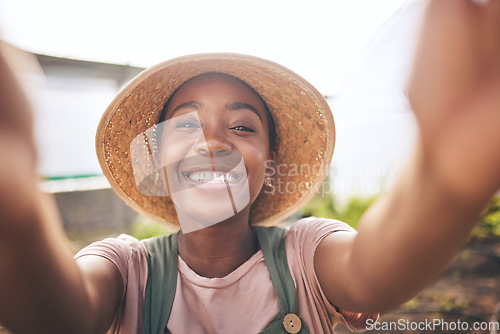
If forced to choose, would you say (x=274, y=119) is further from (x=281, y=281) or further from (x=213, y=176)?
(x=281, y=281)

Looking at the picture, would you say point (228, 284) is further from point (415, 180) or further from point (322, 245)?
point (415, 180)

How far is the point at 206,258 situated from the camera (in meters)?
1.25

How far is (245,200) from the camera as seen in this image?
3.96 ft

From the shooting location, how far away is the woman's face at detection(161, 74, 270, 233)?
1.14 meters

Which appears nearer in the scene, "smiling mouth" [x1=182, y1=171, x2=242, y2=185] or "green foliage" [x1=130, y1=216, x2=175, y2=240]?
"smiling mouth" [x1=182, y1=171, x2=242, y2=185]

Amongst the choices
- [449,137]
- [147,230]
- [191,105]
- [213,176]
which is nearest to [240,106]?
[191,105]

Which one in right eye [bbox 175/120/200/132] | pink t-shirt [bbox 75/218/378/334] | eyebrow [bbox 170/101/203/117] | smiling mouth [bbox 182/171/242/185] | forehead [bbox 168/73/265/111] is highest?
forehead [bbox 168/73/265/111]

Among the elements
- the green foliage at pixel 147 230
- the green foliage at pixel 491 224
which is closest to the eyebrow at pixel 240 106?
the green foliage at pixel 147 230

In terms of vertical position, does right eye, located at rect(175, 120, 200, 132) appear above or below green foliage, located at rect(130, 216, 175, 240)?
above

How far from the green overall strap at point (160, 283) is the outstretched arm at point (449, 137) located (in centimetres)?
78

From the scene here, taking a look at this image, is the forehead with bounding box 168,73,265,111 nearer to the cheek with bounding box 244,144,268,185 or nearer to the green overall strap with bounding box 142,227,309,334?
the cheek with bounding box 244,144,268,185

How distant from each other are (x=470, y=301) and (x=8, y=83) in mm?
3581

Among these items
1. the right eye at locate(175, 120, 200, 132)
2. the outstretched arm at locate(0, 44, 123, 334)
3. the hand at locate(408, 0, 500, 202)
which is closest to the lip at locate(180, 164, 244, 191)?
the right eye at locate(175, 120, 200, 132)

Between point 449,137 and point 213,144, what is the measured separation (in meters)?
0.75
